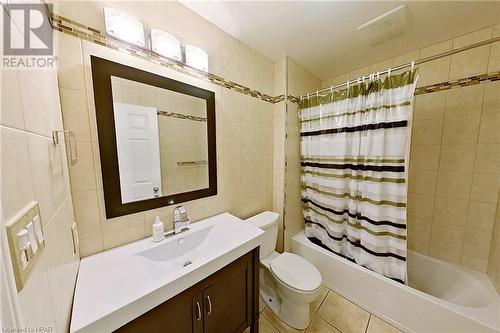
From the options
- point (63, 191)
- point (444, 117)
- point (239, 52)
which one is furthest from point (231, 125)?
point (444, 117)

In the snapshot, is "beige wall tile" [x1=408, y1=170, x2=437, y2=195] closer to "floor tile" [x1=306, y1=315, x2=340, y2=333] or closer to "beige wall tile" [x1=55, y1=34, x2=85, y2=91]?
"floor tile" [x1=306, y1=315, x2=340, y2=333]

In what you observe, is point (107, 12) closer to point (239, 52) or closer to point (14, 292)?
point (239, 52)

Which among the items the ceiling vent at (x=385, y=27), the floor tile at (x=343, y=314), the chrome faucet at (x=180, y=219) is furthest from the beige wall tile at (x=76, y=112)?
the floor tile at (x=343, y=314)

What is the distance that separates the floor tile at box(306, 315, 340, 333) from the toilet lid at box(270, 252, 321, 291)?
0.36m

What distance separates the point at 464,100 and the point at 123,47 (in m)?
2.56

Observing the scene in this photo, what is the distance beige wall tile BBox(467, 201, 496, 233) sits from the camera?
140 cm

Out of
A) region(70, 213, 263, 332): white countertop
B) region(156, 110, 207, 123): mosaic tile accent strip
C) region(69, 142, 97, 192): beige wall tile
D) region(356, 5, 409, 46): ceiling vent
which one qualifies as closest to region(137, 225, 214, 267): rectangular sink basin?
region(70, 213, 263, 332): white countertop

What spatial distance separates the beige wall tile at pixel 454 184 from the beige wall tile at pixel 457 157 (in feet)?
0.15

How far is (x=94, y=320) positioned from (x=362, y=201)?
5.72 feet

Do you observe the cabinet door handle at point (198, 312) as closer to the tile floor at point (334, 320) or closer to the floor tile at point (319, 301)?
the tile floor at point (334, 320)

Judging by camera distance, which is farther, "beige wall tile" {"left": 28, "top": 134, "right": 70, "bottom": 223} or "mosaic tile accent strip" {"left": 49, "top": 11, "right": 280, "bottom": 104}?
"mosaic tile accent strip" {"left": 49, "top": 11, "right": 280, "bottom": 104}

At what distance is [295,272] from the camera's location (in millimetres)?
1381

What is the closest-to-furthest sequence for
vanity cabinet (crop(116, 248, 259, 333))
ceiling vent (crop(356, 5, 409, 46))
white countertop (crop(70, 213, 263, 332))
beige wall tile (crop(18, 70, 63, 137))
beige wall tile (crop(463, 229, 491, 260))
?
1. beige wall tile (crop(18, 70, 63, 137))
2. white countertop (crop(70, 213, 263, 332))
3. vanity cabinet (crop(116, 248, 259, 333))
4. ceiling vent (crop(356, 5, 409, 46))
5. beige wall tile (crop(463, 229, 491, 260))

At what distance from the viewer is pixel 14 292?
0.93 ft
